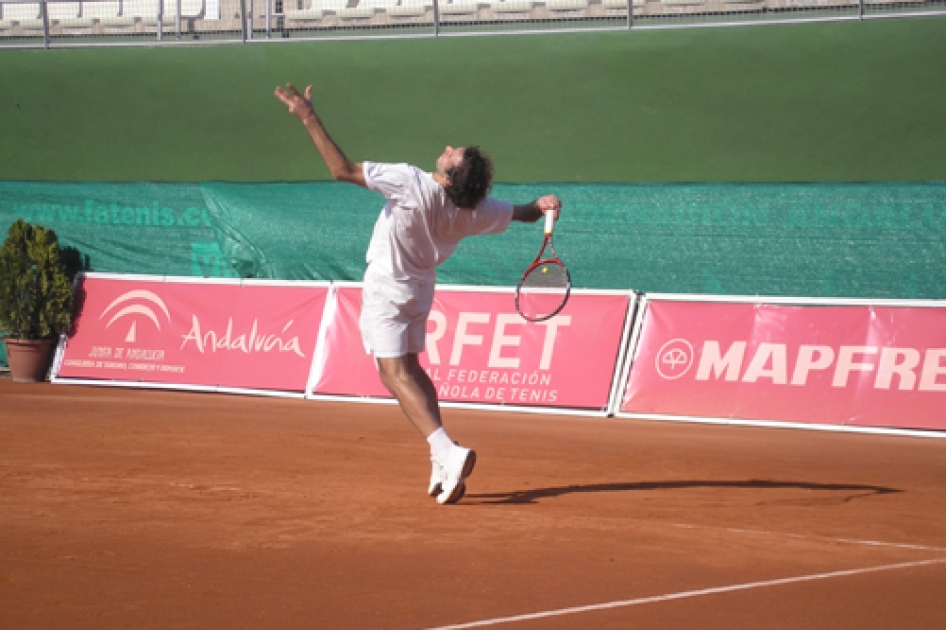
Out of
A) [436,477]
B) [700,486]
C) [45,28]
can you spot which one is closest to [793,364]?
[700,486]

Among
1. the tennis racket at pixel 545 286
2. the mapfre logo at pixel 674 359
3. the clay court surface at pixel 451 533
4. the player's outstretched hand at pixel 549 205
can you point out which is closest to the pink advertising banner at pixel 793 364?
the mapfre logo at pixel 674 359

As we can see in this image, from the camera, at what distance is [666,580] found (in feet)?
13.8

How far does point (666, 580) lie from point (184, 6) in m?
14.6

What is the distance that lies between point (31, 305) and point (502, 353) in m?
5.87

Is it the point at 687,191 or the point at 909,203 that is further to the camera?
the point at 687,191

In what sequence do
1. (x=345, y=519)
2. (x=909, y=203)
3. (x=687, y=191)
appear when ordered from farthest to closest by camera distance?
(x=687, y=191) → (x=909, y=203) → (x=345, y=519)

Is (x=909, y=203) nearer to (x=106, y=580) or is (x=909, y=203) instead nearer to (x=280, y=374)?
(x=280, y=374)

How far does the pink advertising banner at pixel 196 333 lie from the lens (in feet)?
41.8

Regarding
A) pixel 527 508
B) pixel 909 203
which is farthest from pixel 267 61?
pixel 527 508

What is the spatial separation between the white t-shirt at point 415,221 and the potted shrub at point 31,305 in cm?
914

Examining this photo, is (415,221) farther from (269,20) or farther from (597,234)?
(269,20)

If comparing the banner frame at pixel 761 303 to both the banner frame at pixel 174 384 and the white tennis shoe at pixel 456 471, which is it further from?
the white tennis shoe at pixel 456 471

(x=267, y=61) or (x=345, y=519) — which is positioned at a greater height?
(x=267, y=61)

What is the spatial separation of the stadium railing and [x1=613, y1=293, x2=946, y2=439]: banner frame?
4.03 metres
